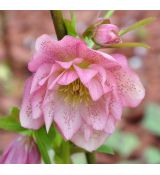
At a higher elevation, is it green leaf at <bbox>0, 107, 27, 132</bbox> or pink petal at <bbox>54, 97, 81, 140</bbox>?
pink petal at <bbox>54, 97, 81, 140</bbox>

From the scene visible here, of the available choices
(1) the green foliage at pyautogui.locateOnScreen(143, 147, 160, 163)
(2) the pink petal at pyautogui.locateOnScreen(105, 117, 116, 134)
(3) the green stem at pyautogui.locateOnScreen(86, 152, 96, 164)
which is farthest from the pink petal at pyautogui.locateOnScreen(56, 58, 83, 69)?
(1) the green foliage at pyautogui.locateOnScreen(143, 147, 160, 163)

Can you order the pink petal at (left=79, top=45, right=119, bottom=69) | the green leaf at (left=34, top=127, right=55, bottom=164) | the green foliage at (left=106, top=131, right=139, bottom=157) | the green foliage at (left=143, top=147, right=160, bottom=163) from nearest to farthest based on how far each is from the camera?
the pink petal at (left=79, top=45, right=119, bottom=69), the green leaf at (left=34, top=127, right=55, bottom=164), the green foliage at (left=143, top=147, right=160, bottom=163), the green foliage at (left=106, top=131, right=139, bottom=157)

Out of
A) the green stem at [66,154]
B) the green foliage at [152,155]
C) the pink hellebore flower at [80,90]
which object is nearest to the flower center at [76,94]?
the pink hellebore flower at [80,90]

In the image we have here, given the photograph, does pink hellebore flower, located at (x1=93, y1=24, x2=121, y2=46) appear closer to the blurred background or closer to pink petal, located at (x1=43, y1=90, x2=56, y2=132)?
pink petal, located at (x1=43, y1=90, x2=56, y2=132)

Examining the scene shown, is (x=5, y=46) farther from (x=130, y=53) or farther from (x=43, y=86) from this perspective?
(x=43, y=86)

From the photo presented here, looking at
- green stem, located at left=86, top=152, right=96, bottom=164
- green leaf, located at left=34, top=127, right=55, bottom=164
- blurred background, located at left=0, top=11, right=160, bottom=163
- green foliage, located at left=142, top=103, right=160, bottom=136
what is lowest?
blurred background, located at left=0, top=11, right=160, bottom=163

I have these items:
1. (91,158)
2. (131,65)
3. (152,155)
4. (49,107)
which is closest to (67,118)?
(49,107)

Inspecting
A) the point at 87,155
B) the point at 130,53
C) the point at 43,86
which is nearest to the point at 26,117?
the point at 43,86

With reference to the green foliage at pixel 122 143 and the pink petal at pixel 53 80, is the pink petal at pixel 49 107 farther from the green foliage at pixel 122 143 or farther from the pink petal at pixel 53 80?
the green foliage at pixel 122 143
